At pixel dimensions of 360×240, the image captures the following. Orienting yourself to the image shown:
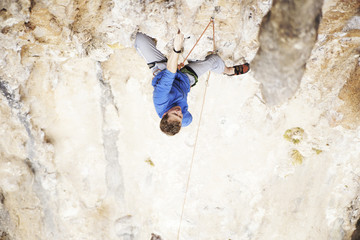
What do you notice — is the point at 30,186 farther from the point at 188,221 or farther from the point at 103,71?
the point at 188,221

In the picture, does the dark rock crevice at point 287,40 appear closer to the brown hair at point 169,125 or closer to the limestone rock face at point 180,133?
the limestone rock face at point 180,133

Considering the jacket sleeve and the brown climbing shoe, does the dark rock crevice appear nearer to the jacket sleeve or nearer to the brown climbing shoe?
the brown climbing shoe

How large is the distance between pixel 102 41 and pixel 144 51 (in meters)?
0.56

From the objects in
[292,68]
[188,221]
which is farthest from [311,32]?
[188,221]

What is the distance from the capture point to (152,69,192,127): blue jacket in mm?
2768

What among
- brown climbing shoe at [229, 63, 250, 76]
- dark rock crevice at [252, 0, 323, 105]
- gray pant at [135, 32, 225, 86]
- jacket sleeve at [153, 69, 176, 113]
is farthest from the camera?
brown climbing shoe at [229, 63, 250, 76]

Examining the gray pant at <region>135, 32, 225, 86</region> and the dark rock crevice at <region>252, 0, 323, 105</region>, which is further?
the gray pant at <region>135, 32, 225, 86</region>

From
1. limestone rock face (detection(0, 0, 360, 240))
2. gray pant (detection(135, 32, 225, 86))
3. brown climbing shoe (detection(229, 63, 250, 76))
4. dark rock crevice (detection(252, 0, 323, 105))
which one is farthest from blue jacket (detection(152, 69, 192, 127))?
dark rock crevice (detection(252, 0, 323, 105))

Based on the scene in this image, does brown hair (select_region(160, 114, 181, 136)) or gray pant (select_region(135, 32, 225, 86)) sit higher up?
gray pant (select_region(135, 32, 225, 86))

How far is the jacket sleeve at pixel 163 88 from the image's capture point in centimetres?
274

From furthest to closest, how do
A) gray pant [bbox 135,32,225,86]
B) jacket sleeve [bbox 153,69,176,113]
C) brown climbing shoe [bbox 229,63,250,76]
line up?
brown climbing shoe [bbox 229,63,250,76]
gray pant [bbox 135,32,225,86]
jacket sleeve [bbox 153,69,176,113]

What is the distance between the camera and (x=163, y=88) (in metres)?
2.80

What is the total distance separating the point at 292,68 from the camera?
241 centimetres

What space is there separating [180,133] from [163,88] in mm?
1340
